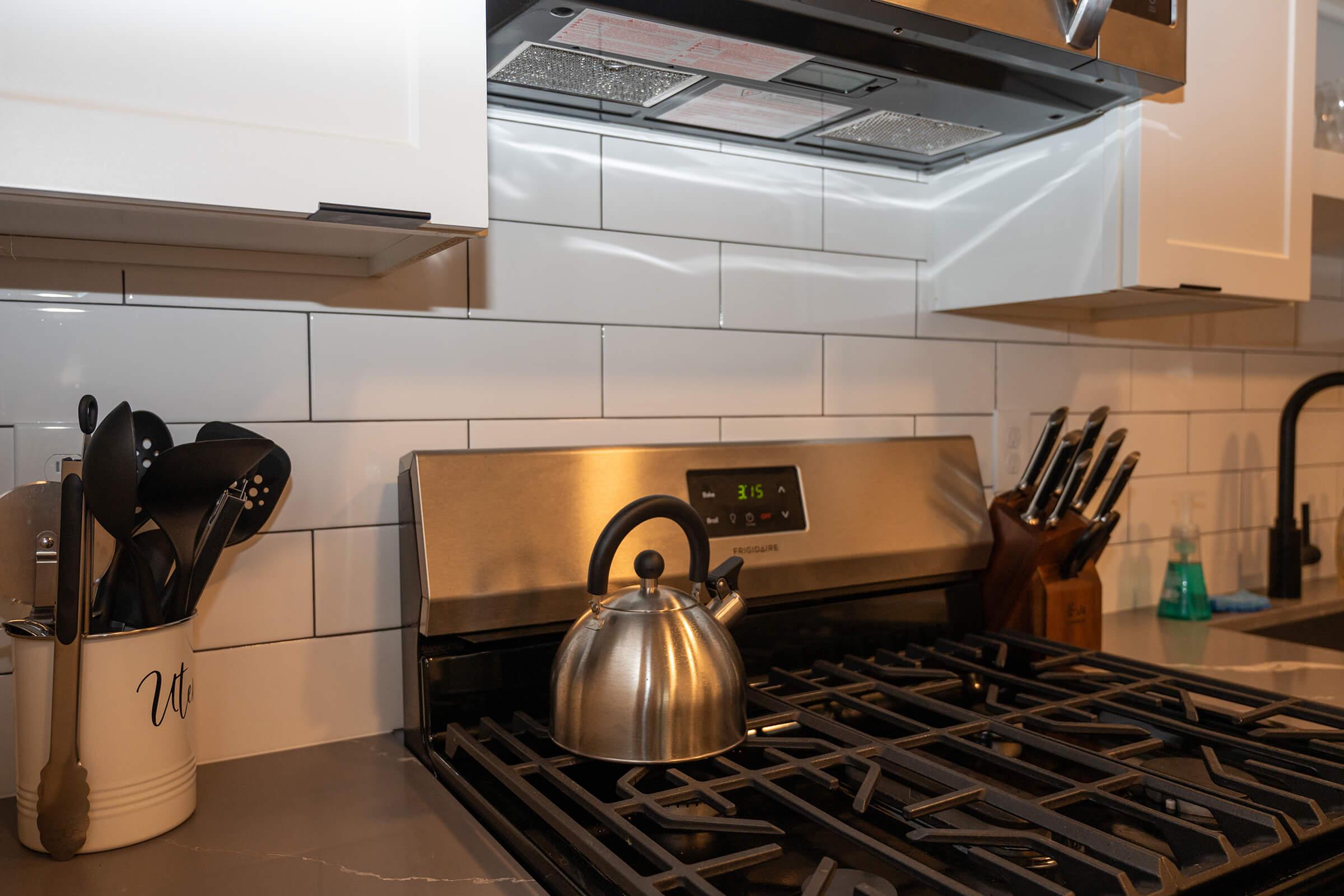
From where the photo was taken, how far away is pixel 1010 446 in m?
1.55

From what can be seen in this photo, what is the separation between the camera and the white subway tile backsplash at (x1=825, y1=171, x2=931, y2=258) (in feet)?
4.45

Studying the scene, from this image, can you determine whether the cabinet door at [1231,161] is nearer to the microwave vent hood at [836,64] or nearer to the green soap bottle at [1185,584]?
the microwave vent hood at [836,64]

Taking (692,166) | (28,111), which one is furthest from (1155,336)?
(28,111)

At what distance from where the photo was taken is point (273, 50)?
0.71 m

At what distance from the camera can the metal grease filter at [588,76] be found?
3.10 feet

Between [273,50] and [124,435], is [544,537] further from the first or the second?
[273,50]

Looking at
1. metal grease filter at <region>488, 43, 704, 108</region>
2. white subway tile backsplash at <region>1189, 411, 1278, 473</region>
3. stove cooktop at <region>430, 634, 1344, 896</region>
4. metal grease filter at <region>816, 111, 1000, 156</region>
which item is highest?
metal grease filter at <region>816, 111, 1000, 156</region>

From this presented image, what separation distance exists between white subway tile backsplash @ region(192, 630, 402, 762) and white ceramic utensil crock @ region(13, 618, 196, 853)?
152mm

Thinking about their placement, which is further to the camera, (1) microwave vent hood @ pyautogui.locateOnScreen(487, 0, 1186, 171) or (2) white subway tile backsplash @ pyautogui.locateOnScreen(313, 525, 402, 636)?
(2) white subway tile backsplash @ pyautogui.locateOnScreen(313, 525, 402, 636)

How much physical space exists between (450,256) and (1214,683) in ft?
3.14

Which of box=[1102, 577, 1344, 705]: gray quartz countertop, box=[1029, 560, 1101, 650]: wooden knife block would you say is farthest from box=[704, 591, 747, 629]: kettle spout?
box=[1102, 577, 1344, 705]: gray quartz countertop

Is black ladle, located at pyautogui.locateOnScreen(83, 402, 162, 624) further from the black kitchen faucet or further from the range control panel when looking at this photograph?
the black kitchen faucet

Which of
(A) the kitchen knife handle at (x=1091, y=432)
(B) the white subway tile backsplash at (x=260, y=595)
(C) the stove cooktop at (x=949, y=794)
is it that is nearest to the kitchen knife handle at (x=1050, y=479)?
(A) the kitchen knife handle at (x=1091, y=432)

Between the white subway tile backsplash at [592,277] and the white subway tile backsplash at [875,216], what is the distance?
0.20 m
